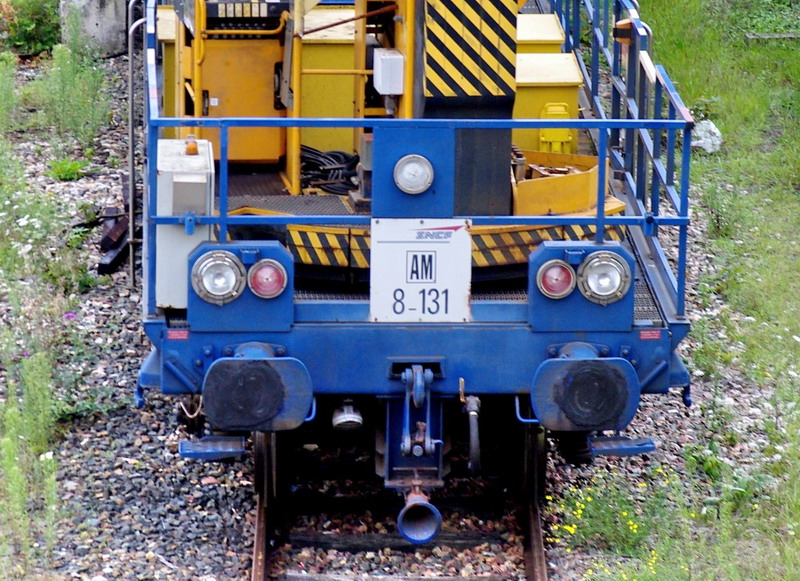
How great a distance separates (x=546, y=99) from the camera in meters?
7.08

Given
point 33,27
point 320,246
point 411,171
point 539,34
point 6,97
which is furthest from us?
point 33,27

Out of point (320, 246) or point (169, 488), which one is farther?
point (169, 488)

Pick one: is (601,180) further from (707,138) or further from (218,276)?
(707,138)

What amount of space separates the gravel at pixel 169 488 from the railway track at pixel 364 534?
0.19 feet

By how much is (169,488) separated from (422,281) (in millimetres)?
1761

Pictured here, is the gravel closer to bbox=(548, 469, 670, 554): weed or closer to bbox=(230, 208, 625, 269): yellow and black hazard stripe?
bbox=(548, 469, 670, 554): weed

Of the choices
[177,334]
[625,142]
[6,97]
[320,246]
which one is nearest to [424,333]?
[320,246]

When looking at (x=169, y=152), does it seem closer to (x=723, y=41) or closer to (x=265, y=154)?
(x=265, y=154)

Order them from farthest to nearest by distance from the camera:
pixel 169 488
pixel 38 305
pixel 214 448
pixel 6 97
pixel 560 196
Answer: pixel 6 97, pixel 38 305, pixel 169 488, pixel 560 196, pixel 214 448

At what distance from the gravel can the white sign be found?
117cm

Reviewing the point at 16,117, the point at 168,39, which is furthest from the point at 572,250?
the point at 16,117

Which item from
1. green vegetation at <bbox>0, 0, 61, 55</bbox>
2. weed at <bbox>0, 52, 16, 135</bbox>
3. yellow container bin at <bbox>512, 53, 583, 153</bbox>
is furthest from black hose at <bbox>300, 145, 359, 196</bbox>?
green vegetation at <bbox>0, 0, 61, 55</bbox>

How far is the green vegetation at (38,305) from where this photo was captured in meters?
5.62

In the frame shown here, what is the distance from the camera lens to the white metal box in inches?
207
